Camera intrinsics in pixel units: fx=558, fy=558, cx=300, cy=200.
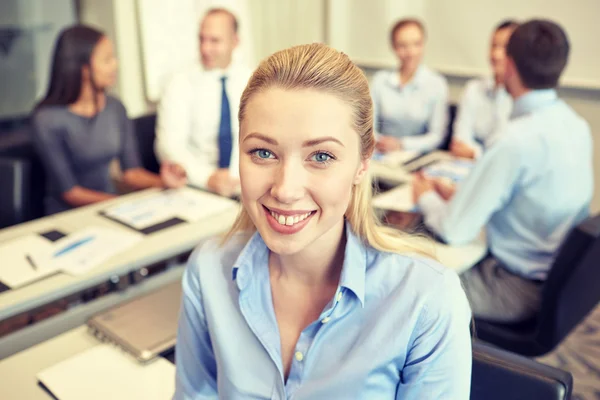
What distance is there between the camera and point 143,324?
145 centimetres

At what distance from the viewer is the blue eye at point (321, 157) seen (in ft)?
3.10

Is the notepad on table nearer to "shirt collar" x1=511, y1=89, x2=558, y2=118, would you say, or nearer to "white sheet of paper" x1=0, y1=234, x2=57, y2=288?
"shirt collar" x1=511, y1=89, x2=558, y2=118

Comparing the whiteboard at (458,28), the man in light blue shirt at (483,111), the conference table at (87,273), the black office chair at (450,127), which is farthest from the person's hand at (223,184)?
the whiteboard at (458,28)

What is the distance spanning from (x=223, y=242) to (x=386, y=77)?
2.79m

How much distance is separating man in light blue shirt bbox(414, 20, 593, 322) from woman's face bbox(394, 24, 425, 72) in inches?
56.9

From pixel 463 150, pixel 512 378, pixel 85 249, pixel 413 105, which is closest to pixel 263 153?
pixel 512 378

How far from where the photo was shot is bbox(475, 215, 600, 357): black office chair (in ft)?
5.41

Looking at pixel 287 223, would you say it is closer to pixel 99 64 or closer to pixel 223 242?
pixel 223 242

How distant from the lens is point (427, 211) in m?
2.05

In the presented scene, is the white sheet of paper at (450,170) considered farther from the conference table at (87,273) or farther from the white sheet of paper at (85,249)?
the white sheet of paper at (85,249)

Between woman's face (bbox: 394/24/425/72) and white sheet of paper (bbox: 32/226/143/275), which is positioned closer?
white sheet of paper (bbox: 32/226/143/275)

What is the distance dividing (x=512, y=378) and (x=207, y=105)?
227 cm

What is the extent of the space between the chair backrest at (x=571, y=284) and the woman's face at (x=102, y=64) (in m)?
2.10

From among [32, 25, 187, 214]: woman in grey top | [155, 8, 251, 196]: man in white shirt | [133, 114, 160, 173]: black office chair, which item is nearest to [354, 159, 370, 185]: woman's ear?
[32, 25, 187, 214]: woman in grey top
